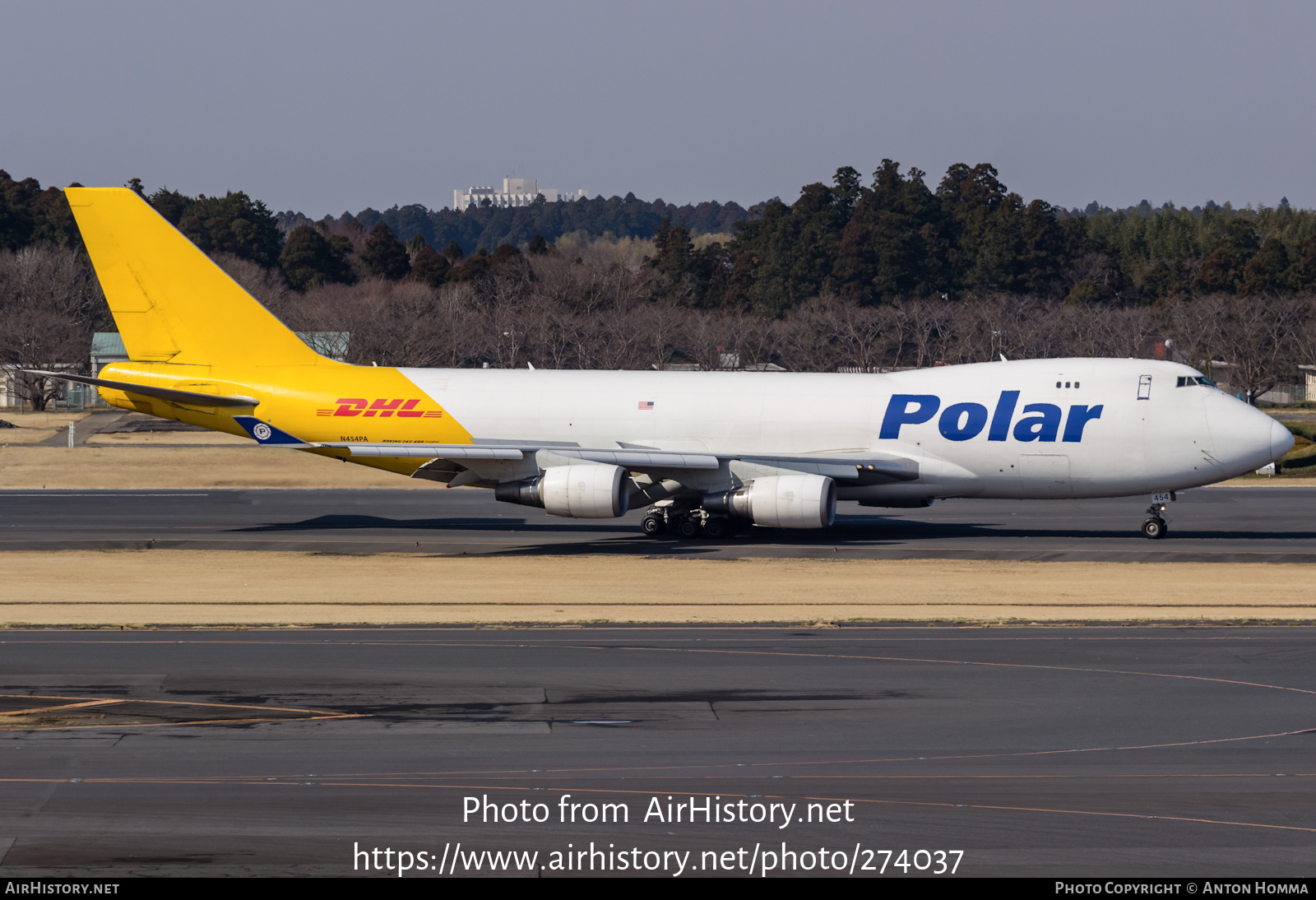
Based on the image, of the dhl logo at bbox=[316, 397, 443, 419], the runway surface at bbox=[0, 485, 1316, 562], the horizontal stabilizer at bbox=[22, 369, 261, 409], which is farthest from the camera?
the dhl logo at bbox=[316, 397, 443, 419]

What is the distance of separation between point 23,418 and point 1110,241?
5889 inches

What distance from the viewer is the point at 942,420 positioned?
121ft

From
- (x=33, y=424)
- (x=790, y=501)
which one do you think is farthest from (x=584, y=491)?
(x=33, y=424)

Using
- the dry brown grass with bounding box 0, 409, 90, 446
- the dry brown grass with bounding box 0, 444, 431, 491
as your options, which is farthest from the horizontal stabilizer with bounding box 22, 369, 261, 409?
the dry brown grass with bounding box 0, 409, 90, 446

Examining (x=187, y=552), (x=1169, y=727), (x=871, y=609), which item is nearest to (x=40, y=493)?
(x=187, y=552)

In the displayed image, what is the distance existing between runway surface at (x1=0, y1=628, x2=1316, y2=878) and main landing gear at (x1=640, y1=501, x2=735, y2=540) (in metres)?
14.4

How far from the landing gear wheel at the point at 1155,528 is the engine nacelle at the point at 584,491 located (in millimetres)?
14901

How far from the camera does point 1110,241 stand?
18812cm

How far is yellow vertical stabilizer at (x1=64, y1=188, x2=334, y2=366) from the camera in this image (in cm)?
3978

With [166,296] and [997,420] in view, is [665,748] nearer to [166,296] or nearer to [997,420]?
[997,420]

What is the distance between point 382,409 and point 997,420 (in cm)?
1771

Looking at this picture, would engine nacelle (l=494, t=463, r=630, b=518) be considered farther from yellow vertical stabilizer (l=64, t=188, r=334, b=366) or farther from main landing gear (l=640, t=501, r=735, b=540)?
yellow vertical stabilizer (l=64, t=188, r=334, b=366)

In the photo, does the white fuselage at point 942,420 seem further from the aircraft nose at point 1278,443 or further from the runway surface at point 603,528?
the runway surface at point 603,528

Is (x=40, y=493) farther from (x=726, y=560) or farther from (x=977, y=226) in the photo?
(x=977, y=226)
